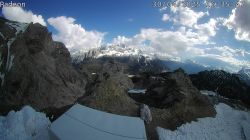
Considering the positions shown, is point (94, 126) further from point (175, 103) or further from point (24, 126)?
point (175, 103)

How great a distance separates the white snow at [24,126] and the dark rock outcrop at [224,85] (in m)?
63.9

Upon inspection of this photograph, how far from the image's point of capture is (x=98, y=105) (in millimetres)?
41562

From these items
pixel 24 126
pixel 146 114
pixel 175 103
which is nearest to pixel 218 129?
pixel 175 103

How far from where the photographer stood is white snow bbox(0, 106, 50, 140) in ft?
111

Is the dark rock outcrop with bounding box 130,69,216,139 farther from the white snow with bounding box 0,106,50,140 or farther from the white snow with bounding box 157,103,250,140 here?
the white snow with bounding box 0,106,50,140

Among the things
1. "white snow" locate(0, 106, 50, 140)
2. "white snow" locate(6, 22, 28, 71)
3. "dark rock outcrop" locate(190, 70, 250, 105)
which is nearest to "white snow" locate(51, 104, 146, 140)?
"white snow" locate(0, 106, 50, 140)

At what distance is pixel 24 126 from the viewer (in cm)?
3559

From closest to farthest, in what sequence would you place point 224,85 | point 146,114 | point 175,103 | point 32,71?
point 146,114 → point 175,103 → point 32,71 → point 224,85

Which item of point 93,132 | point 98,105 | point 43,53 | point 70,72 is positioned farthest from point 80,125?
point 70,72

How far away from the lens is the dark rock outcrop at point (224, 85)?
83.2m

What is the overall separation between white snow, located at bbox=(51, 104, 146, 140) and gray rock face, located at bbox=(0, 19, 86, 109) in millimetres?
27223

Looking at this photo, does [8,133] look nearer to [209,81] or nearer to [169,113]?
[169,113]

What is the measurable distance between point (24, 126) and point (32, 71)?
34.7m

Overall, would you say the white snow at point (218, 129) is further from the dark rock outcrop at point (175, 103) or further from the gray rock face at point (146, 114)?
the gray rock face at point (146, 114)
